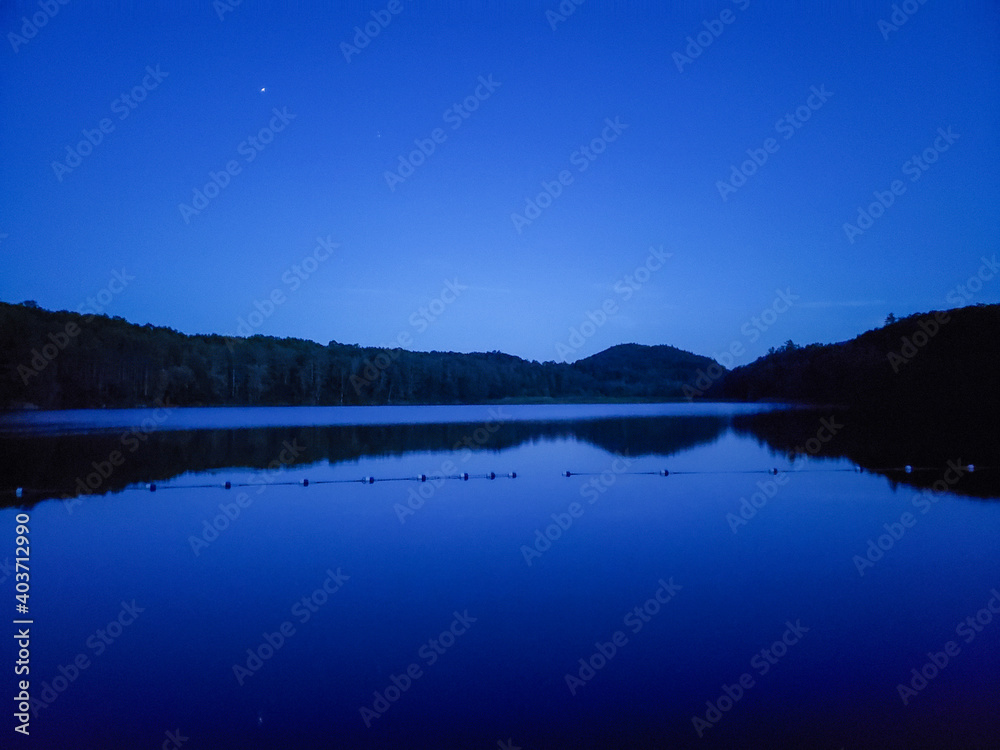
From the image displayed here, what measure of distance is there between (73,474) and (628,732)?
43.4 feet

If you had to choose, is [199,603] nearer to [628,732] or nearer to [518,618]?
[518,618]

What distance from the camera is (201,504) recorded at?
1064 centimetres

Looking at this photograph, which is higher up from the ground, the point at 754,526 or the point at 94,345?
the point at 94,345

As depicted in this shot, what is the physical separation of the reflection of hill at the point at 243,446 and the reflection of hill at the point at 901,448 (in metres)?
2.65

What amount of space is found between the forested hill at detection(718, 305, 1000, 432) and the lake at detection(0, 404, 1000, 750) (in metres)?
17.6

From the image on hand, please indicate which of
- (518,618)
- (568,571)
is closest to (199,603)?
(518,618)

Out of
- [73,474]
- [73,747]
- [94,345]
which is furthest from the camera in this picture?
[94,345]

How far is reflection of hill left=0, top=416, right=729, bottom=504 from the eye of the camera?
1346 centimetres

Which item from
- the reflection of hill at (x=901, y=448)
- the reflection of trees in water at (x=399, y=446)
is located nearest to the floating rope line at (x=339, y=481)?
the reflection of trees in water at (x=399, y=446)

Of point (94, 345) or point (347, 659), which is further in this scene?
point (94, 345)

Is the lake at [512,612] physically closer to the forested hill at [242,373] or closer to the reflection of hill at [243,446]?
the reflection of hill at [243,446]

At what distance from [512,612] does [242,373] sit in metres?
56.7

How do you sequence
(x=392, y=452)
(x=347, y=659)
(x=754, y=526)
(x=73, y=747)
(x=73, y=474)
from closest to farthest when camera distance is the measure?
1. (x=73, y=747)
2. (x=347, y=659)
3. (x=754, y=526)
4. (x=73, y=474)
5. (x=392, y=452)

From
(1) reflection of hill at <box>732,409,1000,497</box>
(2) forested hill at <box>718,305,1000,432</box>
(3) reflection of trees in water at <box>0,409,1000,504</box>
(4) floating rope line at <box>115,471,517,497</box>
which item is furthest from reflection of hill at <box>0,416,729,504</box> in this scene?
(2) forested hill at <box>718,305,1000,432</box>
